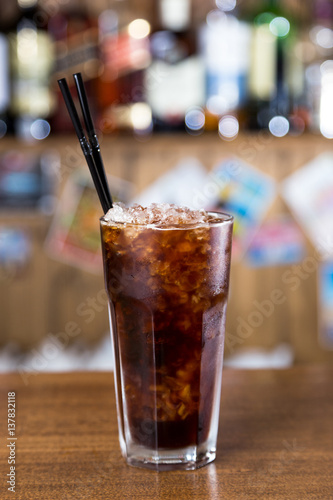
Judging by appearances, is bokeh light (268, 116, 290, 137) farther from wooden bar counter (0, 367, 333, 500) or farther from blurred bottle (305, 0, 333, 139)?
wooden bar counter (0, 367, 333, 500)

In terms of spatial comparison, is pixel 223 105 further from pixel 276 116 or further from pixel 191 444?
pixel 191 444

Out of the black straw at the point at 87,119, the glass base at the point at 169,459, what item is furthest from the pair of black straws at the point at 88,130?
the glass base at the point at 169,459

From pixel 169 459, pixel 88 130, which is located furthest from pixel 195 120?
pixel 169 459

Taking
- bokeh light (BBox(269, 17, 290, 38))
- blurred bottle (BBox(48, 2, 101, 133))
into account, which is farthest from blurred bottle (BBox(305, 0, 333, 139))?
blurred bottle (BBox(48, 2, 101, 133))

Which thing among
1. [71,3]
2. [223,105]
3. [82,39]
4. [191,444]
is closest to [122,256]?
[191,444]

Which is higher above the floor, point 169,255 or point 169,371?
point 169,255

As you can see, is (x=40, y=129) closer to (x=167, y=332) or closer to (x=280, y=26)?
(x=280, y=26)
